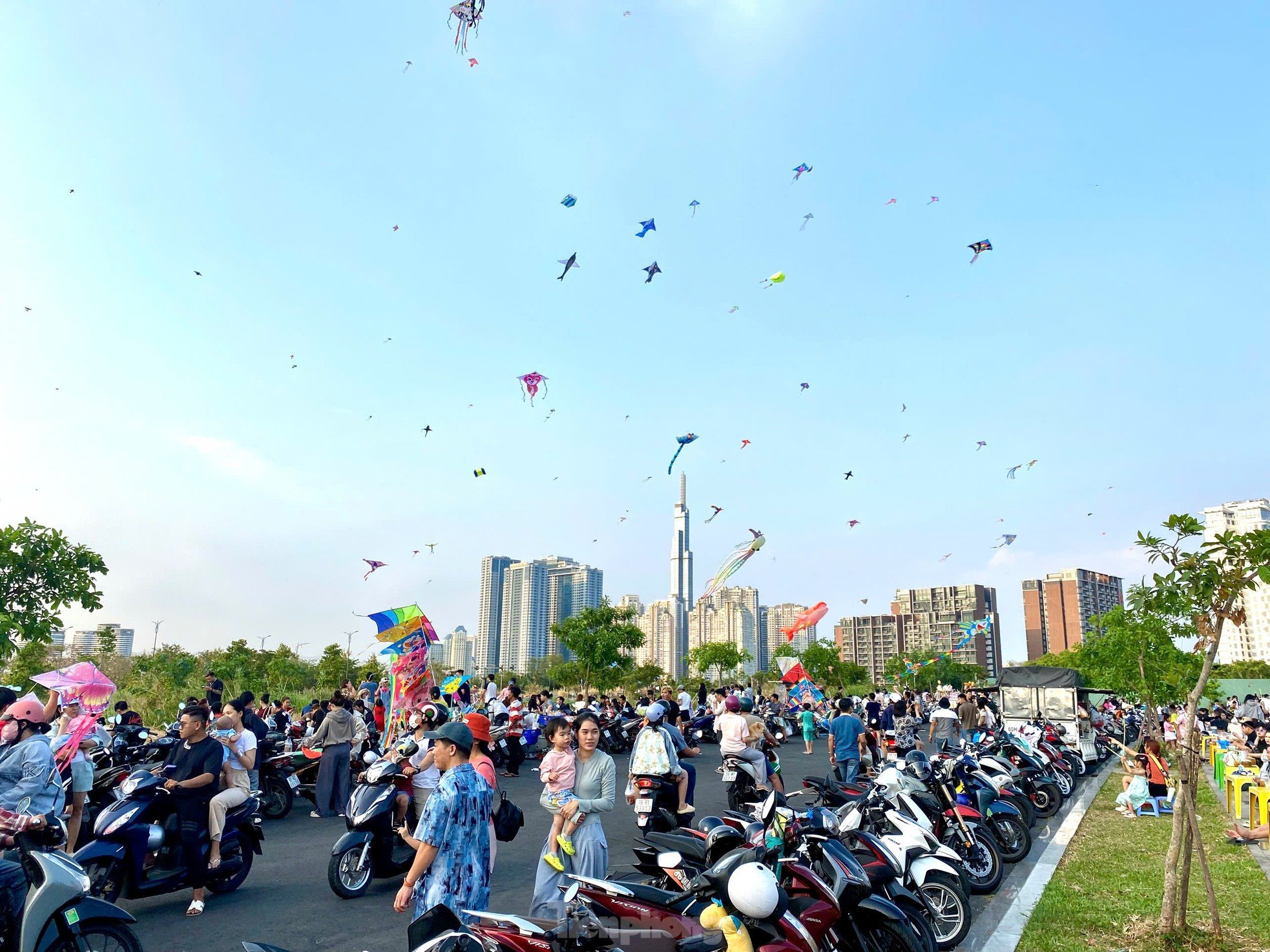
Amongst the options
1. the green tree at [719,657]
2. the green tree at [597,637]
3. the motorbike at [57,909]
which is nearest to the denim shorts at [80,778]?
the motorbike at [57,909]

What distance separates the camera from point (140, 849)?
5.96 m

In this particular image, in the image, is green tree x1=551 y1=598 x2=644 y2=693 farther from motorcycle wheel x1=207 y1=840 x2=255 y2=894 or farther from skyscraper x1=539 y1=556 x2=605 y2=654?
skyscraper x1=539 y1=556 x2=605 y2=654

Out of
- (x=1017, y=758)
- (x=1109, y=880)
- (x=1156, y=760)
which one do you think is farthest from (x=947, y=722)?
(x=1109, y=880)

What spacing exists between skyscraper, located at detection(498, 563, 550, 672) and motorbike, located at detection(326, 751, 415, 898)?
120290 millimetres

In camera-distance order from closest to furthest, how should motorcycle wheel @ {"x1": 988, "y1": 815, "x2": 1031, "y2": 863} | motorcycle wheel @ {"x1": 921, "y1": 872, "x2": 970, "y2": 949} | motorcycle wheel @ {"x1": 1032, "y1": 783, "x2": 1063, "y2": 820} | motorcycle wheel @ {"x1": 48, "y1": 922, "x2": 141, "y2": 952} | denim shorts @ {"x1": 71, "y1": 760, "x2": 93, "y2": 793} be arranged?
motorcycle wheel @ {"x1": 48, "y1": 922, "x2": 141, "y2": 952} < motorcycle wheel @ {"x1": 921, "y1": 872, "x2": 970, "y2": 949} < denim shorts @ {"x1": 71, "y1": 760, "x2": 93, "y2": 793} < motorcycle wheel @ {"x1": 988, "y1": 815, "x2": 1031, "y2": 863} < motorcycle wheel @ {"x1": 1032, "y1": 783, "x2": 1063, "y2": 820}

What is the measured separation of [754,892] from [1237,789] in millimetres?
11821

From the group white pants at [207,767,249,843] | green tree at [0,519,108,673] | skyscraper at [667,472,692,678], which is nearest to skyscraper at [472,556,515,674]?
skyscraper at [667,472,692,678]

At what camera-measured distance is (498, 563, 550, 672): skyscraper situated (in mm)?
126125

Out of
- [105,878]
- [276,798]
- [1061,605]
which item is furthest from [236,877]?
[1061,605]

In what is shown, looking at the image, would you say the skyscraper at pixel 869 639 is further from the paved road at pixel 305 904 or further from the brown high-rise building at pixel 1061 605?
the paved road at pixel 305 904

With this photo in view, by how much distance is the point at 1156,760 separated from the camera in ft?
39.5

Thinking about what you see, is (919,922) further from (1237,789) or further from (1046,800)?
(1237,789)

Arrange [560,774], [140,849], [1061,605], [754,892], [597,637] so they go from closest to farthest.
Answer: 1. [754,892]
2. [560,774]
3. [140,849]
4. [597,637]
5. [1061,605]

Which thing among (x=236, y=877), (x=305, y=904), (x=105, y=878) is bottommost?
(x=305, y=904)
